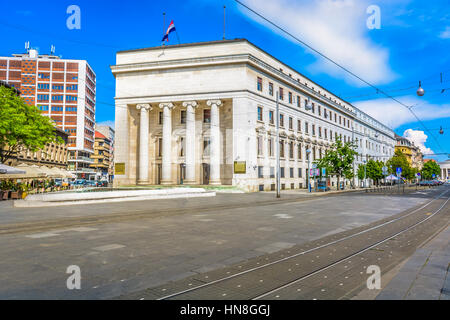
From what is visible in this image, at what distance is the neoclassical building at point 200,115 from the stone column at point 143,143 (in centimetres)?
13

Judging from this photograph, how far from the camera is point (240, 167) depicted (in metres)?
38.9

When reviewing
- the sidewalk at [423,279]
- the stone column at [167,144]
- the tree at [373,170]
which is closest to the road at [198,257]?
the sidewalk at [423,279]

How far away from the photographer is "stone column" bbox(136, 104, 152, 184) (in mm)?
42875

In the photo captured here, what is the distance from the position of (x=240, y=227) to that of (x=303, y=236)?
2670 millimetres

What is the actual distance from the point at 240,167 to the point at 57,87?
71.3 meters

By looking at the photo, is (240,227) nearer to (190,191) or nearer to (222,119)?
(190,191)

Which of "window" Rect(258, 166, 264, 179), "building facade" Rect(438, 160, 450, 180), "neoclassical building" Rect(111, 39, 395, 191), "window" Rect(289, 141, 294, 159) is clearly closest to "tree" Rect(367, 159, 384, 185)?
"window" Rect(289, 141, 294, 159)

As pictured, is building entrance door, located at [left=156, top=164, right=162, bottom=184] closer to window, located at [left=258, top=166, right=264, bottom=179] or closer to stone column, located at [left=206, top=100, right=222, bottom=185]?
stone column, located at [left=206, top=100, right=222, bottom=185]

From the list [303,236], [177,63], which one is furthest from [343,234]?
[177,63]

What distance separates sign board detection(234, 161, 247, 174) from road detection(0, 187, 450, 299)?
26.1m

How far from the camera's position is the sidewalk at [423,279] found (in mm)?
4500

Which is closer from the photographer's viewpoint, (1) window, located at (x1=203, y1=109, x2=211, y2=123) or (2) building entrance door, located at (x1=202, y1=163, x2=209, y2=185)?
(2) building entrance door, located at (x1=202, y1=163, x2=209, y2=185)

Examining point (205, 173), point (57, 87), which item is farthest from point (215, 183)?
point (57, 87)

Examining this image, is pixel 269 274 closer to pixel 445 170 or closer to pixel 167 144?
pixel 167 144
